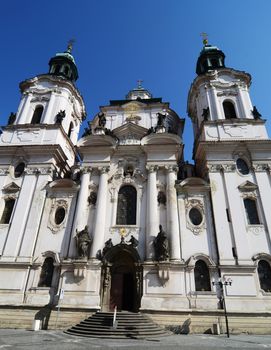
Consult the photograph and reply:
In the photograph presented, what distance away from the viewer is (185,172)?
2153 centimetres

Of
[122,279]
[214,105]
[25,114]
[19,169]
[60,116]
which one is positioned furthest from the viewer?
[25,114]

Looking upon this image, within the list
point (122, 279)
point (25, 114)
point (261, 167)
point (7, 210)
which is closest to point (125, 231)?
point (122, 279)

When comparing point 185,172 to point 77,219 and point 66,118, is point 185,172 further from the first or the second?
point 66,118

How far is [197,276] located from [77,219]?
8593mm

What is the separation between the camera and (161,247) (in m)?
16.0

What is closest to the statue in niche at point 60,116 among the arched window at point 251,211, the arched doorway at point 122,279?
the arched doorway at point 122,279

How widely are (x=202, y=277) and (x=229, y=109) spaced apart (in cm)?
1505

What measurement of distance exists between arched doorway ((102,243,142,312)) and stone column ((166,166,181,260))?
2361 millimetres

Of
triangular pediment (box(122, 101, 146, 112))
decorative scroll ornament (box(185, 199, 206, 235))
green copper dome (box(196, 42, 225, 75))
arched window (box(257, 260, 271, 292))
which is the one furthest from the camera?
green copper dome (box(196, 42, 225, 75))

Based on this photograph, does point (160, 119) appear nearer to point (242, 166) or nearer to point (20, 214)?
point (242, 166)

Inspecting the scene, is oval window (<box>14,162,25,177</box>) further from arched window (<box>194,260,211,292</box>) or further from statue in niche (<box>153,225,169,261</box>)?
arched window (<box>194,260,211,292</box>)

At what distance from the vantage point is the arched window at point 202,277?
15645 millimetres

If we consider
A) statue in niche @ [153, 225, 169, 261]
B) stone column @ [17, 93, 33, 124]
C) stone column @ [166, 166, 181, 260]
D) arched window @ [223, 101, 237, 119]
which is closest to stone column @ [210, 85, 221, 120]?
arched window @ [223, 101, 237, 119]

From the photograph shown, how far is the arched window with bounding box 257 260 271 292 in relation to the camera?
15352 mm
